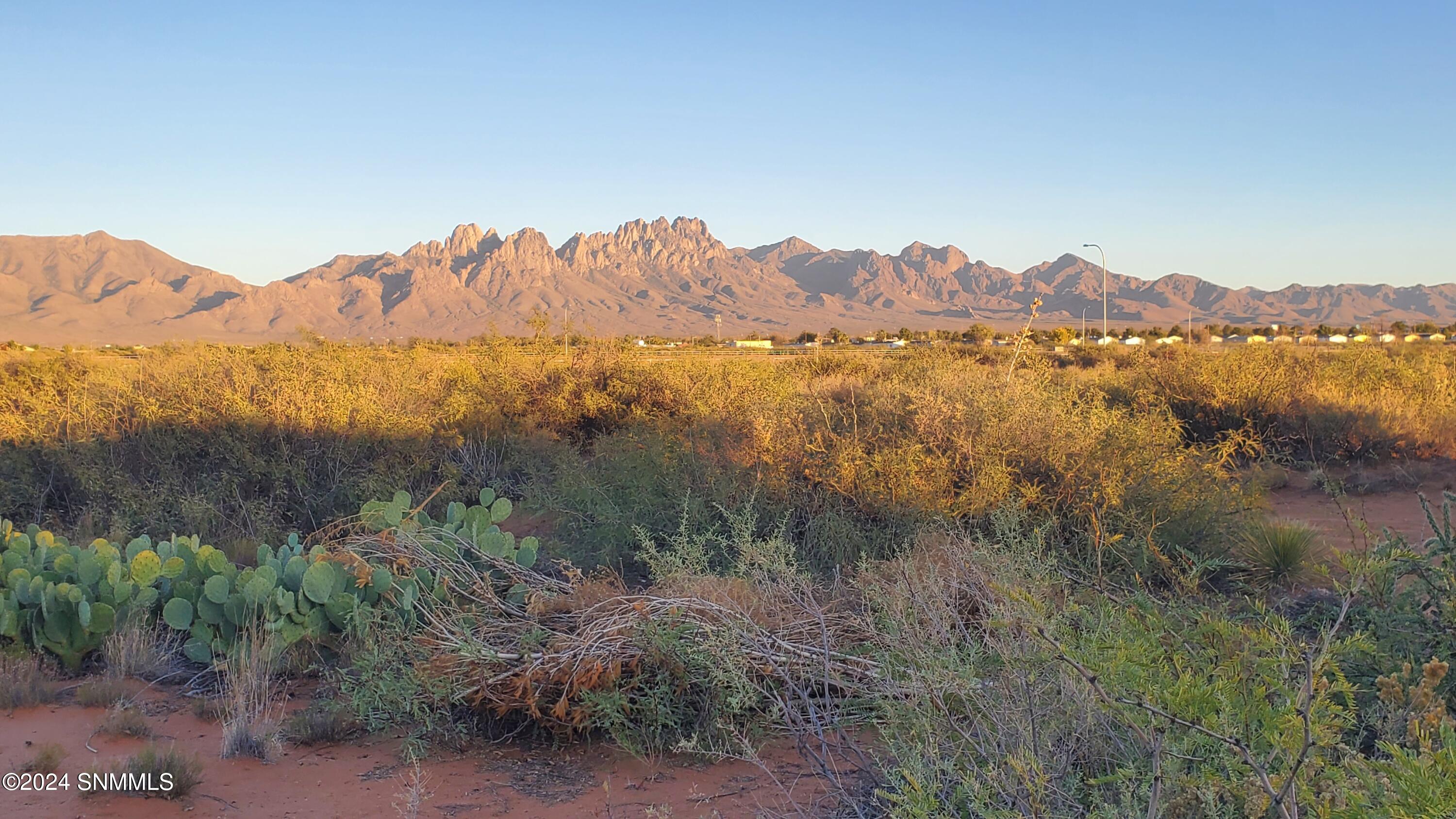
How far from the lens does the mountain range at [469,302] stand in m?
133

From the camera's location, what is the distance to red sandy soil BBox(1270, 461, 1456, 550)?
970cm

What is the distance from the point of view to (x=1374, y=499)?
11398 mm

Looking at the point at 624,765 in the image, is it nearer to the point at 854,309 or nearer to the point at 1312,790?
the point at 1312,790

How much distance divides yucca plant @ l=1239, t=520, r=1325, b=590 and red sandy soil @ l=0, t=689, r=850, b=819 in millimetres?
4294

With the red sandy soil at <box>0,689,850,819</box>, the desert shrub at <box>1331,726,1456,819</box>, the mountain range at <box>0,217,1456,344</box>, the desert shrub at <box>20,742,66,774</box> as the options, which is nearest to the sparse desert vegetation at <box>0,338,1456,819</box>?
the desert shrub at <box>1331,726,1456,819</box>

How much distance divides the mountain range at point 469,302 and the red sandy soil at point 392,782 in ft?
379

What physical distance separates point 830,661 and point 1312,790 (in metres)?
2.42

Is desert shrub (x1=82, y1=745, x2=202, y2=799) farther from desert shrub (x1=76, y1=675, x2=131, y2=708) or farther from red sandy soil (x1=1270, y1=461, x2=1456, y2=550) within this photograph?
red sandy soil (x1=1270, y1=461, x2=1456, y2=550)

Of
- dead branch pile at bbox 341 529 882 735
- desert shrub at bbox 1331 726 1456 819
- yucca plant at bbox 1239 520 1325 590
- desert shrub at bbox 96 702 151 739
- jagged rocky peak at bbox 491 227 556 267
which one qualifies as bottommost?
desert shrub at bbox 96 702 151 739

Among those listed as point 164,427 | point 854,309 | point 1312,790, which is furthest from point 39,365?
point 854,309

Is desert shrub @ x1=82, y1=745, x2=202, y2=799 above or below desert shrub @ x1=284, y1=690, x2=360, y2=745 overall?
above

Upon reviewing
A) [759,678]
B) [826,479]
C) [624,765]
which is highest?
[826,479]

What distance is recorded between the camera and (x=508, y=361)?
589 inches

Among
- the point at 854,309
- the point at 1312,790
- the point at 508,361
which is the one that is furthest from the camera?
the point at 854,309
